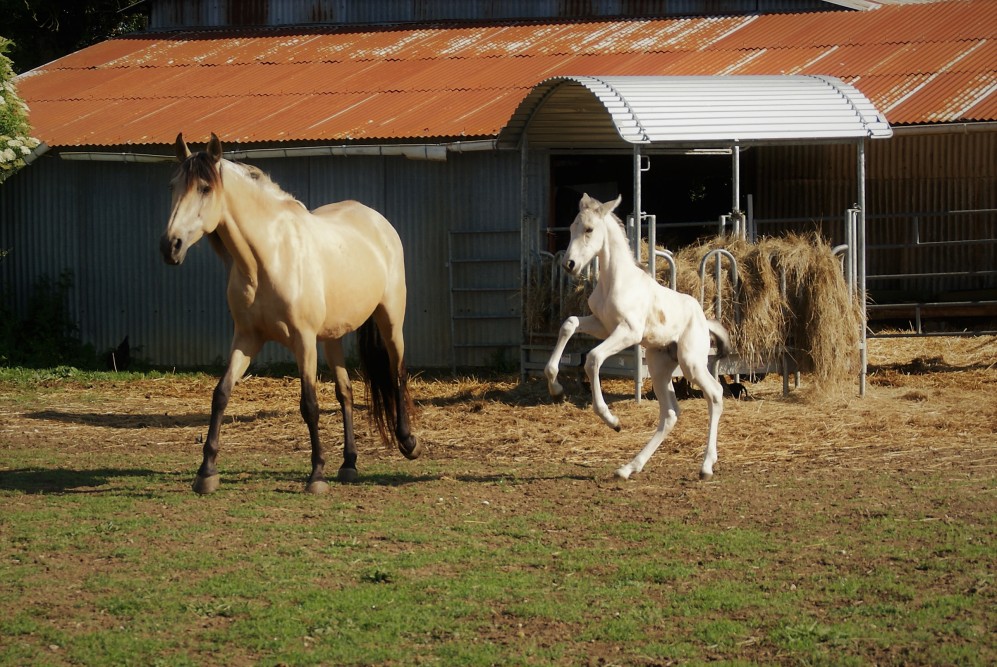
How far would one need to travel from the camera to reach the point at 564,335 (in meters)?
8.78

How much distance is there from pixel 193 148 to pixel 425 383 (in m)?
5.03

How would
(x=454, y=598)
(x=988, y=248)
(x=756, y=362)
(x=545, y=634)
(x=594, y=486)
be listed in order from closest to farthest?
1. (x=545, y=634)
2. (x=454, y=598)
3. (x=594, y=486)
4. (x=756, y=362)
5. (x=988, y=248)

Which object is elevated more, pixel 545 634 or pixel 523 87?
pixel 523 87

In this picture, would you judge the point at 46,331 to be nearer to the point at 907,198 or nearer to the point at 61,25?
the point at 907,198

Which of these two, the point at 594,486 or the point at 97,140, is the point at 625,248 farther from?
the point at 97,140

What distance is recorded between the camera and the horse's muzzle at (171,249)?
803 centimetres

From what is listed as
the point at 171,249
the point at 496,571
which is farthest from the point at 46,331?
the point at 496,571

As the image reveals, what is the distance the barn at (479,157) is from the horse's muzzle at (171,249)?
6.79m

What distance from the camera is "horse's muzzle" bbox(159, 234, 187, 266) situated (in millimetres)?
8031

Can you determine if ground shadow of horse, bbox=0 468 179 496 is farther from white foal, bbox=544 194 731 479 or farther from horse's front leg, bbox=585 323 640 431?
white foal, bbox=544 194 731 479

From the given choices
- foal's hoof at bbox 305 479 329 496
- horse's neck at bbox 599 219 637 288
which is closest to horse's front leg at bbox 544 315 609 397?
horse's neck at bbox 599 219 637 288

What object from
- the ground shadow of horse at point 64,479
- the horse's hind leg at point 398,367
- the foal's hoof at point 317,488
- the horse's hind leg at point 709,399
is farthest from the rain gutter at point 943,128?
the ground shadow of horse at point 64,479

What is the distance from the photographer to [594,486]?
29.2 ft

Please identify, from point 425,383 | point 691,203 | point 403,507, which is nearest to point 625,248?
point 403,507
